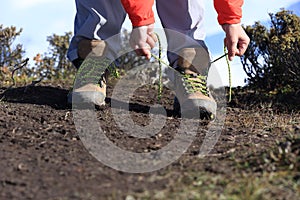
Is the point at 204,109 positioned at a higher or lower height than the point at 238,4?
lower

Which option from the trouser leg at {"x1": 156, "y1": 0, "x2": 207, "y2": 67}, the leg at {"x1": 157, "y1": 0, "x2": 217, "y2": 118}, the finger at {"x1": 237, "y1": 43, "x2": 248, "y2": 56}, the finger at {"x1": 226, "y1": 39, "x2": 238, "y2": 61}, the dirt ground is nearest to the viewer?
the dirt ground

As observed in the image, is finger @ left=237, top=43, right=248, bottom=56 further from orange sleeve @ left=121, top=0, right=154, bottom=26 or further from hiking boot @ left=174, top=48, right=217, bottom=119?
orange sleeve @ left=121, top=0, right=154, bottom=26

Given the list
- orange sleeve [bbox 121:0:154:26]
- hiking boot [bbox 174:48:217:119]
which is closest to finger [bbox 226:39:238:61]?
hiking boot [bbox 174:48:217:119]

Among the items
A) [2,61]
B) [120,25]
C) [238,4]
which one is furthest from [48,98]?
[2,61]

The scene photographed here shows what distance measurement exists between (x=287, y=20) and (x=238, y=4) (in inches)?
66.3

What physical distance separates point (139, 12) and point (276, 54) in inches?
80.8

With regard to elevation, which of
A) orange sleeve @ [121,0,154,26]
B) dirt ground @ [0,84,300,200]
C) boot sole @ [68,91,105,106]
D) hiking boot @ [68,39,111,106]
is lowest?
dirt ground @ [0,84,300,200]

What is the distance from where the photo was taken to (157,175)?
1.93 metres

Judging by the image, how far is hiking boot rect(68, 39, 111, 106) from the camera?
3250 millimetres

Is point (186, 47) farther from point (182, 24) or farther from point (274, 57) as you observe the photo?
point (274, 57)

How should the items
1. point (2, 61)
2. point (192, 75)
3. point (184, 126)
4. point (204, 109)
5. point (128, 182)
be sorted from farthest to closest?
1. point (2, 61)
2. point (192, 75)
3. point (204, 109)
4. point (184, 126)
5. point (128, 182)

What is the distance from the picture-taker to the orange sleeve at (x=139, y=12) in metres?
2.84

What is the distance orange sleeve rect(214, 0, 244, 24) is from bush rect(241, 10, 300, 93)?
1.39m

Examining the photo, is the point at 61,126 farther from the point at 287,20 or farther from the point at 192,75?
the point at 287,20
